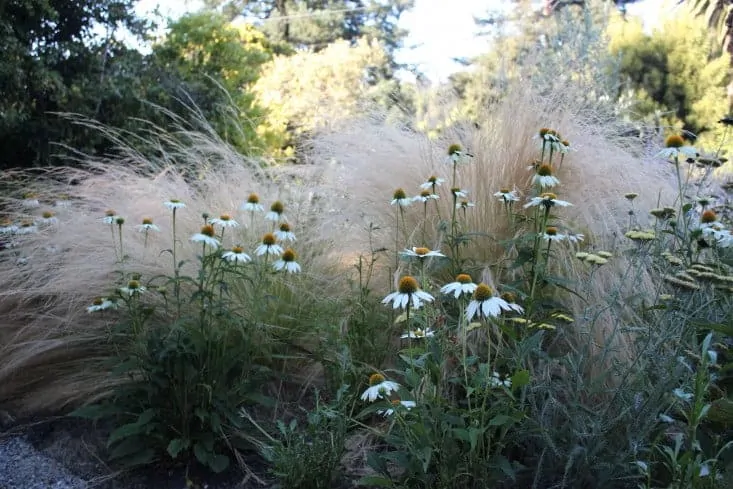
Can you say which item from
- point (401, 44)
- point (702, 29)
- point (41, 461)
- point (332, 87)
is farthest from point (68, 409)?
point (401, 44)

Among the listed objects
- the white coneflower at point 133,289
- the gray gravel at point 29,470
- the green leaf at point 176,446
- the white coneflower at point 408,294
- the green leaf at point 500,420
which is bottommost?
the gray gravel at point 29,470

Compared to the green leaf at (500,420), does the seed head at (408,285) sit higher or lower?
higher

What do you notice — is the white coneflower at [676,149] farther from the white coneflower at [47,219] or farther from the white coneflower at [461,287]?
the white coneflower at [47,219]

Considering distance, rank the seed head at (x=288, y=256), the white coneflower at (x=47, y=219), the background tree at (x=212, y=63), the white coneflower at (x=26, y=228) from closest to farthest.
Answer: the seed head at (x=288, y=256), the white coneflower at (x=26, y=228), the white coneflower at (x=47, y=219), the background tree at (x=212, y=63)

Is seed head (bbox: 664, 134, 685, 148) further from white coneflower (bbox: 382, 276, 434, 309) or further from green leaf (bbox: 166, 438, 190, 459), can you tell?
green leaf (bbox: 166, 438, 190, 459)

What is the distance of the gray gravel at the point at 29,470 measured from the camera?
1.96 m

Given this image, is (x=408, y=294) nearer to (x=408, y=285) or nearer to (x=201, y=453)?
(x=408, y=285)

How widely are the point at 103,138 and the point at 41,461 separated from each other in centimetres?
404

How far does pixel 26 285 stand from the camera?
2.67 metres

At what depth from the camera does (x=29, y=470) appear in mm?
2037

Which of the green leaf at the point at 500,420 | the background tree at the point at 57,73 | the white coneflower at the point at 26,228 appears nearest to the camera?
the green leaf at the point at 500,420

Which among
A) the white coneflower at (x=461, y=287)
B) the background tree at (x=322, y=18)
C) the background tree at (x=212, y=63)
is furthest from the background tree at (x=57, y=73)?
the background tree at (x=322, y=18)

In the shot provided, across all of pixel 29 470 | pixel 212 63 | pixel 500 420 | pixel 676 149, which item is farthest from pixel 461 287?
pixel 212 63

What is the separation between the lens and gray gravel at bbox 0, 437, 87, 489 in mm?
1958
